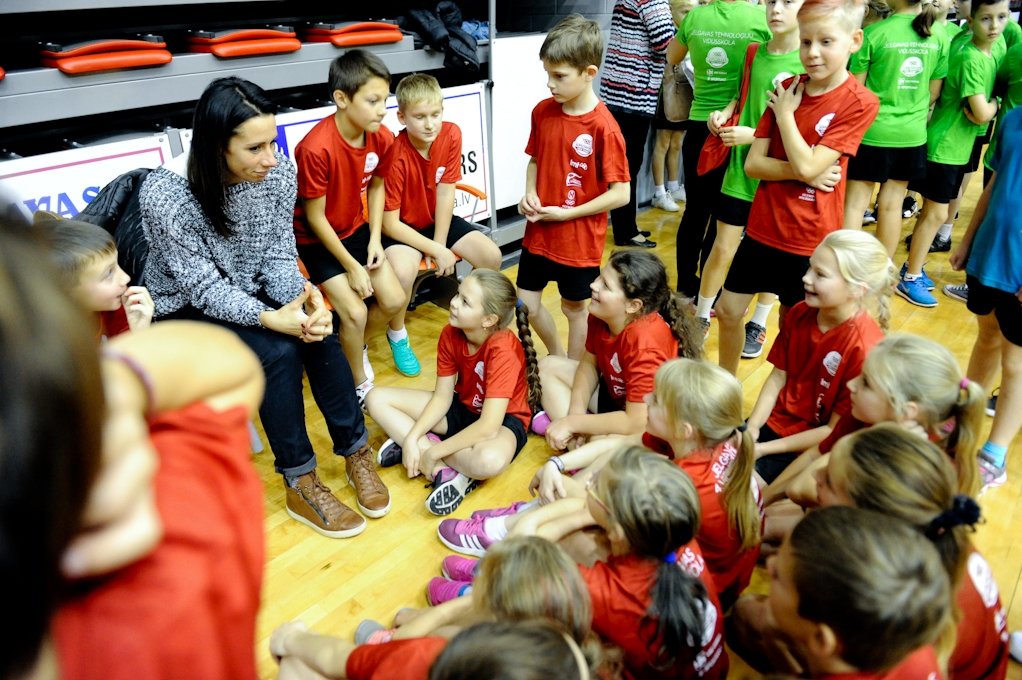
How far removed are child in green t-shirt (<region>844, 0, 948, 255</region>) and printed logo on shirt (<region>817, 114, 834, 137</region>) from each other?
0.92 meters

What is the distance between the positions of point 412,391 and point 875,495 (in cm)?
155

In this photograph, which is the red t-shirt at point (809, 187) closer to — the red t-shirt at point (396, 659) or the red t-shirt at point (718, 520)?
the red t-shirt at point (718, 520)

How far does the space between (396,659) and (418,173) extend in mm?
2095

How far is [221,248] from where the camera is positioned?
1951 millimetres

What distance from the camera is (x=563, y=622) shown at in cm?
114

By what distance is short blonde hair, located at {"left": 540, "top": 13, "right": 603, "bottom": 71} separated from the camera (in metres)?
2.43

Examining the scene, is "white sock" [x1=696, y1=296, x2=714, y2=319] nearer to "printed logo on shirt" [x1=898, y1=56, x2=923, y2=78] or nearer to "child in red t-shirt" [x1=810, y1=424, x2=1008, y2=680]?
"printed logo on shirt" [x1=898, y1=56, x2=923, y2=78]

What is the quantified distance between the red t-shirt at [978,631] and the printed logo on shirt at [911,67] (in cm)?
245

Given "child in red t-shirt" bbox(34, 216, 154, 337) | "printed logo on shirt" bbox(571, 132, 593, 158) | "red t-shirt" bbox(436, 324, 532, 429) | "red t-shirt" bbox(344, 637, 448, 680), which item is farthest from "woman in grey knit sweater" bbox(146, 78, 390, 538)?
"printed logo on shirt" bbox(571, 132, 593, 158)

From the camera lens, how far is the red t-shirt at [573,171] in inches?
102

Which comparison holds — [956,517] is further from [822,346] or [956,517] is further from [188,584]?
[188,584]

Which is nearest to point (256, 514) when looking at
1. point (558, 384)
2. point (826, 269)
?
point (826, 269)

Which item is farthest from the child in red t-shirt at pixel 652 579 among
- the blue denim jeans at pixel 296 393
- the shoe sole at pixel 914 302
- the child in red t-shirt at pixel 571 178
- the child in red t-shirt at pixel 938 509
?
the shoe sole at pixel 914 302

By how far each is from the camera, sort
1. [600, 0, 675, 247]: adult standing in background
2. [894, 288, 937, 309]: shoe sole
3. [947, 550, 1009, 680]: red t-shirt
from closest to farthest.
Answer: [947, 550, 1009, 680]: red t-shirt → [894, 288, 937, 309]: shoe sole → [600, 0, 675, 247]: adult standing in background
